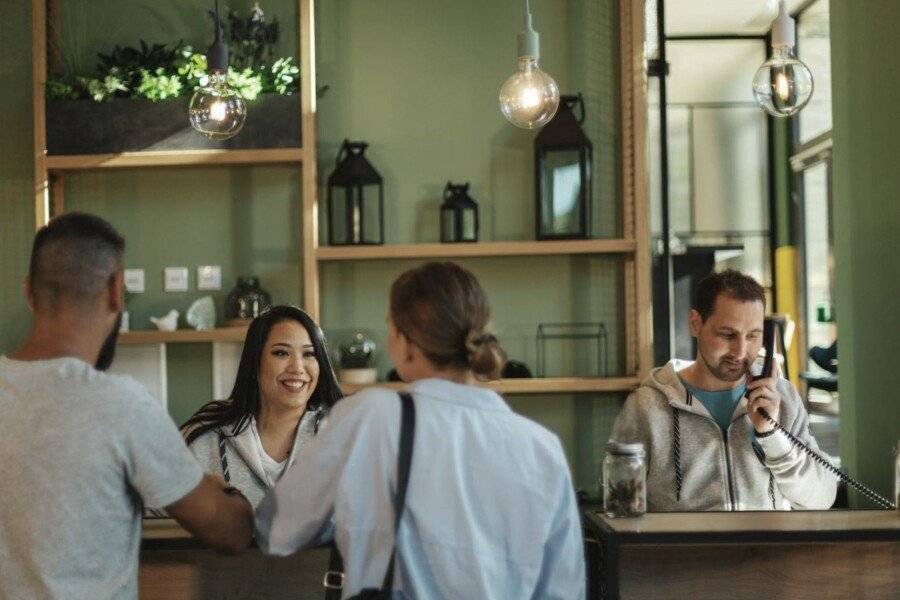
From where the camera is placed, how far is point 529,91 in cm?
289

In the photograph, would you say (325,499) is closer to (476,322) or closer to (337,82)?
(476,322)

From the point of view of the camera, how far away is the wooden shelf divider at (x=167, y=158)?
4.40 metres

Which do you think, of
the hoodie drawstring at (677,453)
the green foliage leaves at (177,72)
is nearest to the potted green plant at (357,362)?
the green foliage leaves at (177,72)

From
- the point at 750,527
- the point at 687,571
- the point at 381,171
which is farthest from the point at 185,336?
the point at 750,527

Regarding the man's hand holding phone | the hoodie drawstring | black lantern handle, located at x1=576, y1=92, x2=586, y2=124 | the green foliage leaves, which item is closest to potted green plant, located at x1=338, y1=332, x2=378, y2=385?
the green foliage leaves

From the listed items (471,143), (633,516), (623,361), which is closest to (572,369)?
(623,361)

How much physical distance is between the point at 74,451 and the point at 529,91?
1.73m

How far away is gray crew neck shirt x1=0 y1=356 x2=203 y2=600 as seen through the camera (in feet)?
5.12

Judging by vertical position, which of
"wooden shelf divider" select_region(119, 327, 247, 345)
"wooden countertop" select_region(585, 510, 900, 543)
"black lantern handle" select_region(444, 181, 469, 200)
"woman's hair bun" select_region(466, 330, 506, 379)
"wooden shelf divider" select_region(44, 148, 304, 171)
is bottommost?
"wooden countertop" select_region(585, 510, 900, 543)

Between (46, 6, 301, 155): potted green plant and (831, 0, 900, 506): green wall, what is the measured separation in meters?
2.16

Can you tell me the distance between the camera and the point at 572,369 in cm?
464

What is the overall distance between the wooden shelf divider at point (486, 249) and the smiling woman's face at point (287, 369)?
5.25 feet

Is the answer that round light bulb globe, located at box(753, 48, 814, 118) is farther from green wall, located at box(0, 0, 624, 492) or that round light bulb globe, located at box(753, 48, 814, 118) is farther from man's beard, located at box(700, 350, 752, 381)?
green wall, located at box(0, 0, 624, 492)

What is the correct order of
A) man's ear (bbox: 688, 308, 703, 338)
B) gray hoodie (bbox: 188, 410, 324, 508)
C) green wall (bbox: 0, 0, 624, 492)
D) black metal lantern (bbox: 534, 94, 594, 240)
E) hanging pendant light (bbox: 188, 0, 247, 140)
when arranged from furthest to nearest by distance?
green wall (bbox: 0, 0, 624, 492) → black metal lantern (bbox: 534, 94, 594, 240) → hanging pendant light (bbox: 188, 0, 247, 140) → man's ear (bbox: 688, 308, 703, 338) → gray hoodie (bbox: 188, 410, 324, 508)
